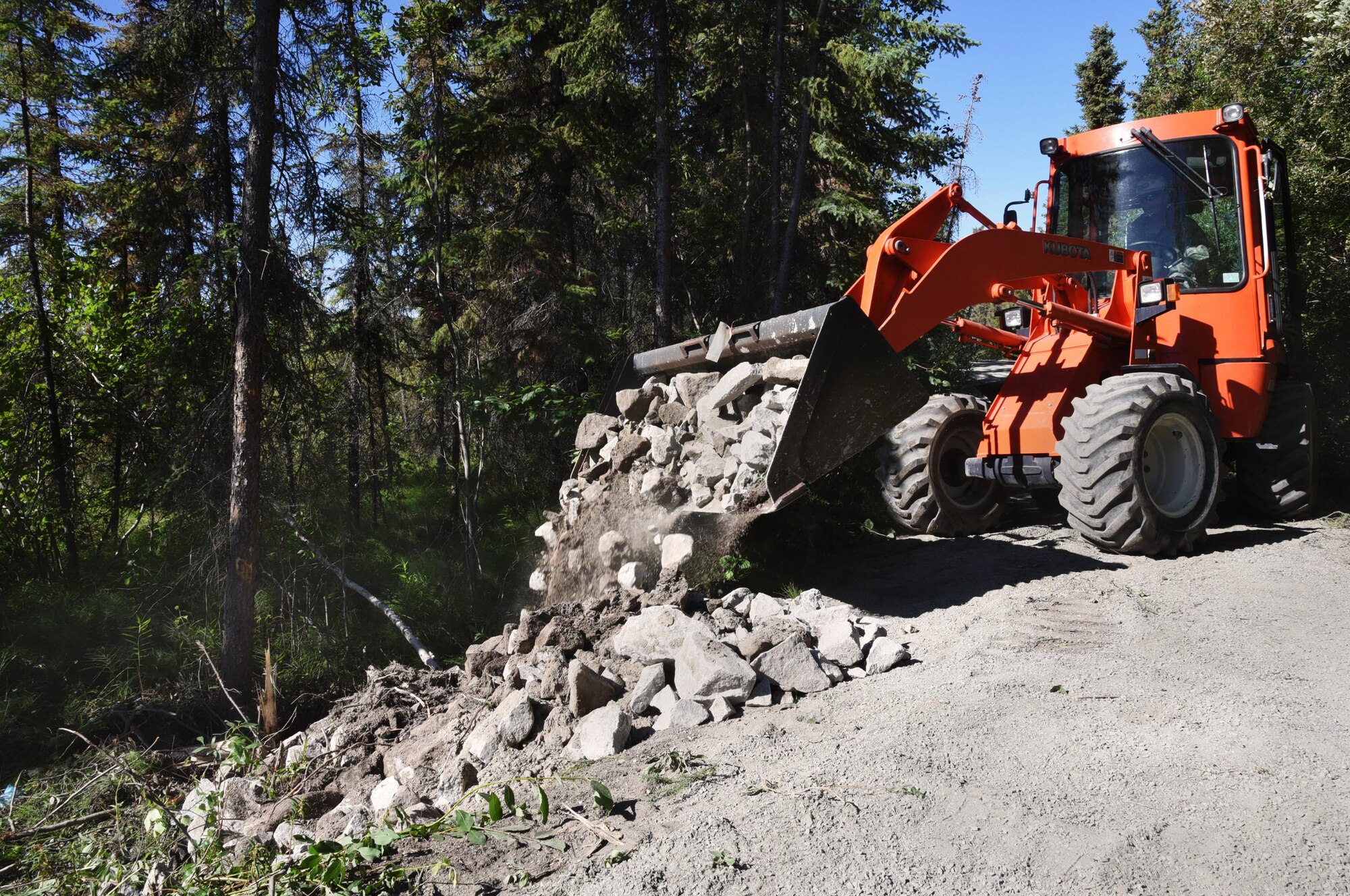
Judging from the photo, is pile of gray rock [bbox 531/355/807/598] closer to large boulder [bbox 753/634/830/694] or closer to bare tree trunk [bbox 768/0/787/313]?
large boulder [bbox 753/634/830/694]

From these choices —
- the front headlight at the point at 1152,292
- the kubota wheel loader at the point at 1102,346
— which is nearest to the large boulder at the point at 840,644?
the kubota wheel loader at the point at 1102,346

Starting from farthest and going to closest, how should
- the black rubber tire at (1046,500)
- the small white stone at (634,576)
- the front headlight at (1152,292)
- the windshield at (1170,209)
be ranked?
1. the black rubber tire at (1046,500)
2. the windshield at (1170,209)
3. the front headlight at (1152,292)
4. the small white stone at (634,576)

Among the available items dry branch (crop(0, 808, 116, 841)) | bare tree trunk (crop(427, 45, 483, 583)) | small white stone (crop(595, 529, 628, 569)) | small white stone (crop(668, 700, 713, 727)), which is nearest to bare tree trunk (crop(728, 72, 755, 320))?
bare tree trunk (crop(427, 45, 483, 583))

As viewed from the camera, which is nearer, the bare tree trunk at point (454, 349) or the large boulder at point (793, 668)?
the large boulder at point (793, 668)

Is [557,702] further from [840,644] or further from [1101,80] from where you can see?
[1101,80]

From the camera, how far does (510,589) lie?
9414 millimetres

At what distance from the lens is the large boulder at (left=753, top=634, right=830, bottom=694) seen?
4566mm

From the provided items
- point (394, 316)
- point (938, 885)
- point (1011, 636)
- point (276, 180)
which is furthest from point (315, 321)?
point (938, 885)

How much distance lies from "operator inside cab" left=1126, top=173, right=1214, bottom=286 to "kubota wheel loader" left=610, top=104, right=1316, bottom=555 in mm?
12

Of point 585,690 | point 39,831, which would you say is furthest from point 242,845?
point 585,690

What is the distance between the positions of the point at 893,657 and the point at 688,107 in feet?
35.7

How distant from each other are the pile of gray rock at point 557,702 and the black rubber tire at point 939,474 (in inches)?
62.9

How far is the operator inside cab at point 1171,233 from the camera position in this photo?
7191 mm

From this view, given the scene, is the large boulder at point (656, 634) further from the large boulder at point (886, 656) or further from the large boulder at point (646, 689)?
the large boulder at point (886, 656)
